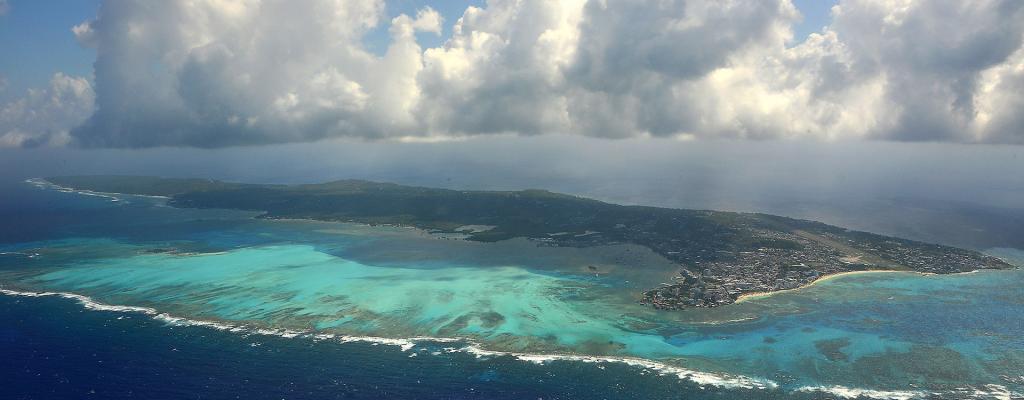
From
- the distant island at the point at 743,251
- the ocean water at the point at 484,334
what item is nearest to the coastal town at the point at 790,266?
the distant island at the point at 743,251

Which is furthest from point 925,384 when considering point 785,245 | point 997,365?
point 785,245

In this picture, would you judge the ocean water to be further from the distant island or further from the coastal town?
the distant island

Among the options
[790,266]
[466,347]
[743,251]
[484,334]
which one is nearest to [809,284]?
[790,266]

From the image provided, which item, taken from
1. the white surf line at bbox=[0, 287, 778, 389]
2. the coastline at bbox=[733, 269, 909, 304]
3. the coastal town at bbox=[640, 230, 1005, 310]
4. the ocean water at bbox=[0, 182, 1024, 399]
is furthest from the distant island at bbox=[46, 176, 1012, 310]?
the white surf line at bbox=[0, 287, 778, 389]

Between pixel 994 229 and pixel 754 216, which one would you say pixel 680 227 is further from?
pixel 994 229

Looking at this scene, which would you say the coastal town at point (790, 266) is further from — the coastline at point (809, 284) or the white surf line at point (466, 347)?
the white surf line at point (466, 347)

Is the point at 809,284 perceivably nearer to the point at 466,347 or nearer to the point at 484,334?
the point at 484,334
